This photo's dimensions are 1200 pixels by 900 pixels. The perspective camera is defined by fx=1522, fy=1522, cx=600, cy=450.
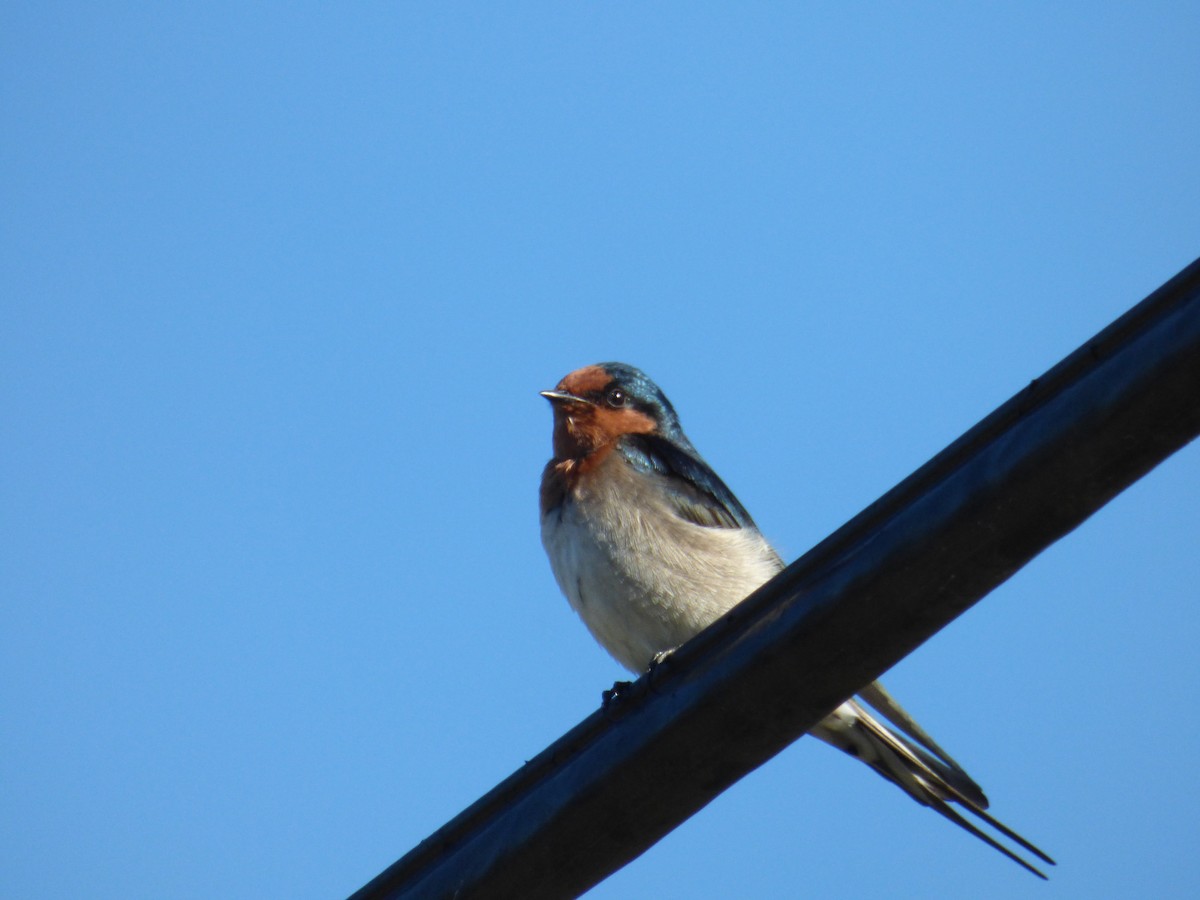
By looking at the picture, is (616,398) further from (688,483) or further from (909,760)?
(909,760)

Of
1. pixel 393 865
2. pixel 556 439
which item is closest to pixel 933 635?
pixel 393 865

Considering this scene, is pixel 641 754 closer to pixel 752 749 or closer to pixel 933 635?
pixel 752 749

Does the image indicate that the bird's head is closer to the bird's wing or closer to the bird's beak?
the bird's beak

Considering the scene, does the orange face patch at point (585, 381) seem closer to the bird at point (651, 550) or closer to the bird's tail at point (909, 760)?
the bird at point (651, 550)

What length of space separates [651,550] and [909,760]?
1114 millimetres

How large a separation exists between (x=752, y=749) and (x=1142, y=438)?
2.77ft

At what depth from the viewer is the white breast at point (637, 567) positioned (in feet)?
15.9

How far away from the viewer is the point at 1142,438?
2.12 metres

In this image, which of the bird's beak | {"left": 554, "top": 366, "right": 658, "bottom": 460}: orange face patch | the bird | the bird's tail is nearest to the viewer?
the bird's tail

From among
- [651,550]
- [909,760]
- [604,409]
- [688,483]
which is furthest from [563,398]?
[909,760]

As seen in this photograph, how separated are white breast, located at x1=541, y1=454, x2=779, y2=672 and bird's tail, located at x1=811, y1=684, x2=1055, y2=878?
1.88ft

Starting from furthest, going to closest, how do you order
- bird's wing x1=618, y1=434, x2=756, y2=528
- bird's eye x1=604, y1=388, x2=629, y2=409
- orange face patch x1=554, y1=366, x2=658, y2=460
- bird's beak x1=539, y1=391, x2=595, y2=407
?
bird's eye x1=604, y1=388, x2=629, y2=409 < bird's beak x1=539, y1=391, x2=595, y2=407 < orange face patch x1=554, y1=366, x2=658, y2=460 < bird's wing x1=618, y1=434, x2=756, y2=528

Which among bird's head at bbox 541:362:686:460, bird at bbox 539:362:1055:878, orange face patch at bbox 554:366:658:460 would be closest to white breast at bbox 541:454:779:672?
bird at bbox 539:362:1055:878

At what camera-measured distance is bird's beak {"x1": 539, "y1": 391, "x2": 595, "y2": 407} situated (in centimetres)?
585
